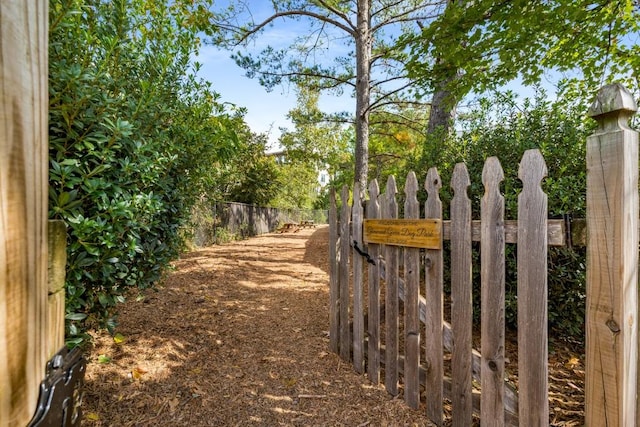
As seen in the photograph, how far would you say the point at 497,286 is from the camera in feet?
5.57

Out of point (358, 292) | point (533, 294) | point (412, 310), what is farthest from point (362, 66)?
point (533, 294)

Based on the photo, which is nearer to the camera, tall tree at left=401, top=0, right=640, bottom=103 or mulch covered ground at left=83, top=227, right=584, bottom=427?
mulch covered ground at left=83, top=227, right=584, bottom=427

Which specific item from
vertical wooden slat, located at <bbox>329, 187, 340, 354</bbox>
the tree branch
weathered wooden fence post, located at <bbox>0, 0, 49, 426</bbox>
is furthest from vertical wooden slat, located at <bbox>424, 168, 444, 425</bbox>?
the tree branch

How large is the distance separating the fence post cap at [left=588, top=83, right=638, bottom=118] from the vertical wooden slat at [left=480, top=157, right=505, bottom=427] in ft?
1.56

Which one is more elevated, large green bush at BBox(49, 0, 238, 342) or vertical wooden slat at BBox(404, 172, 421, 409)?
large green bush at BBox(49, 0, 238, 342)

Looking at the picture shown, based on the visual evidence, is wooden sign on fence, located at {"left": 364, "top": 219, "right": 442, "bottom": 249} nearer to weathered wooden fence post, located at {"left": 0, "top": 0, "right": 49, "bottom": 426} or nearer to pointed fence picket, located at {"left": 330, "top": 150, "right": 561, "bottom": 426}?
pointed fence picket, located at {"left": 330, "top": 150, "right": 561, "bottom": 426}

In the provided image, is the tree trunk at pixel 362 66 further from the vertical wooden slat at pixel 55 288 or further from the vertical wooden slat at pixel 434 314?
the vertical wooden slat at pixel 55 288

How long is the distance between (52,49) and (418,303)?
2.52m

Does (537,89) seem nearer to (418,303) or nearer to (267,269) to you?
(418,303)

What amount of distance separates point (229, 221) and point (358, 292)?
10.2 meters

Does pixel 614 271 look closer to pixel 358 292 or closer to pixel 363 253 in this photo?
pixel 363 253

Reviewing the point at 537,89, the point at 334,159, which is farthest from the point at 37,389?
the point at 334,159

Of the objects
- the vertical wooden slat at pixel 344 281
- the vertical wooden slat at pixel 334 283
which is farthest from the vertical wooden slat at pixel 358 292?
the vertical wooden slat at pixel 334 283

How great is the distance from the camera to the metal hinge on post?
0.55 metres
